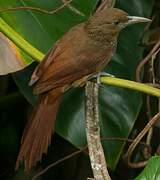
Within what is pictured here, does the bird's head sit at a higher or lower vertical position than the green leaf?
higher

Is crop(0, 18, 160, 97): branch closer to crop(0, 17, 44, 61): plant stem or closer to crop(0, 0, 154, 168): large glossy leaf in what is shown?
crop(0, 17, 44, 61): plant stem

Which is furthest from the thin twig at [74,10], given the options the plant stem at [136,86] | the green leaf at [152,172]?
the green leaf at [152,172]

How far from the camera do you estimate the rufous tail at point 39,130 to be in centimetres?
192

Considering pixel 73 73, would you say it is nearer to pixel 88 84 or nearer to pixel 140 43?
pixel 88 84

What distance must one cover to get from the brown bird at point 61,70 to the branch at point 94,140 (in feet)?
0.78

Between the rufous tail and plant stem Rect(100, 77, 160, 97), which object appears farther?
the rufous tail

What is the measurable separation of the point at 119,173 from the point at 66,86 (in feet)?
2.54

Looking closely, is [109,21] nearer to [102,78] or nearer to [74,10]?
[74,10]

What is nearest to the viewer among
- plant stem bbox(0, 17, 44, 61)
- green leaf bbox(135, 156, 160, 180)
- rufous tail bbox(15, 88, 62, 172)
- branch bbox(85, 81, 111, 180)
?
green leaf bbox(135, 156, 160, 180)

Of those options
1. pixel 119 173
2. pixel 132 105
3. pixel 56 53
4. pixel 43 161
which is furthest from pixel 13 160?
pixel 56 53

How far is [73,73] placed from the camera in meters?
2.02

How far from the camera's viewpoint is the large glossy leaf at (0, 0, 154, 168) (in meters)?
2.08

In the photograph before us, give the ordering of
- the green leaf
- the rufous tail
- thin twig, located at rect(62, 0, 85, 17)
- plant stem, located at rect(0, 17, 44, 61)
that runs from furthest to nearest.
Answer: thin twig, located at rect(62, 0, 85, 17) < the rufous tail < plant stem, located at rect(0, 17, 44, 61) < the green leaf

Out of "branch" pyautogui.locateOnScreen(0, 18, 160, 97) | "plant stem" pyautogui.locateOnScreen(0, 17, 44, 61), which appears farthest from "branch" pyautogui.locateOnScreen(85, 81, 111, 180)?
"plant stem" pyautogui.locateOnScreen(0, 17, 44, 61)
